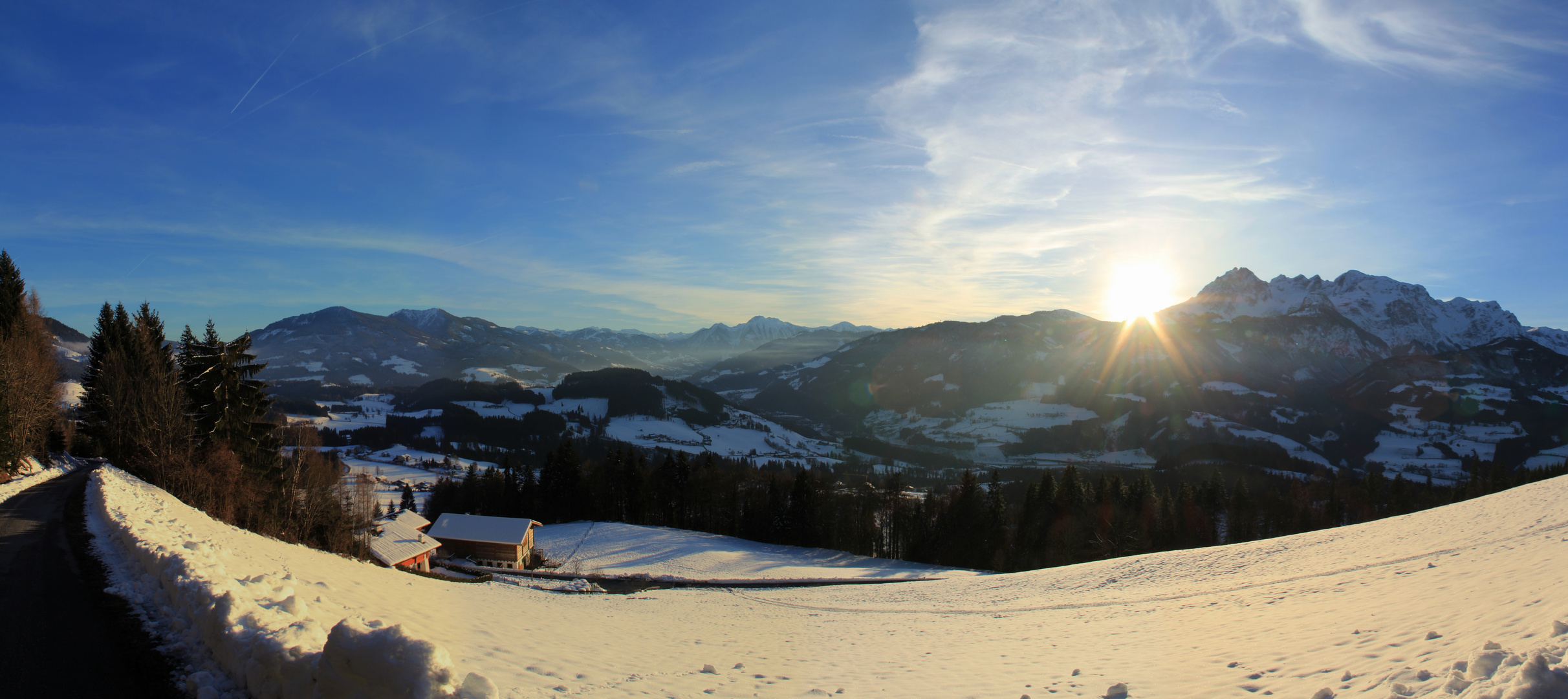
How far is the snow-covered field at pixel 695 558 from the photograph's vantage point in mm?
52250

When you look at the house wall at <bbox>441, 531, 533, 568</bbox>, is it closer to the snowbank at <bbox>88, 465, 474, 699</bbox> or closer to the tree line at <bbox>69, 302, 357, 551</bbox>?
the tree line at <bbox>69, 302, 357, 551</bbox>

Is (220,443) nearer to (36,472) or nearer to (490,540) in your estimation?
(36,472)

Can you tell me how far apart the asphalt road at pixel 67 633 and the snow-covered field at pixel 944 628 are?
457 mm

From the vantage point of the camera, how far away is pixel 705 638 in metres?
19.2

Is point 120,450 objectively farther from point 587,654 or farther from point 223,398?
point 587,654

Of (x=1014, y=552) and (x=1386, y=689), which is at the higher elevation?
(x=1386, y=689)

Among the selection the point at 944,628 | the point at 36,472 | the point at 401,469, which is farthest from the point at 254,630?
the point at 401,469

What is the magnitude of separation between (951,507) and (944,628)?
47.3 m

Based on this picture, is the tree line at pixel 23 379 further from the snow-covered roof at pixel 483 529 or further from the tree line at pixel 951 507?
the tree line at pixel 951 507

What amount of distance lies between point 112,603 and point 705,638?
13587 mm

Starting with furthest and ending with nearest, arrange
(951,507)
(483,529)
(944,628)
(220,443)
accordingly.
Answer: (951,507)
(483,529)
(220,443)
(944,628)

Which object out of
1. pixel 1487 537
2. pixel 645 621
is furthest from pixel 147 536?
pixel 1487 537

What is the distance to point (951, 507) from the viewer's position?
217 feet

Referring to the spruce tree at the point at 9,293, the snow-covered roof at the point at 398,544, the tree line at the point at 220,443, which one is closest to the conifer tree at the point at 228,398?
the tree line at the point at 220,443
